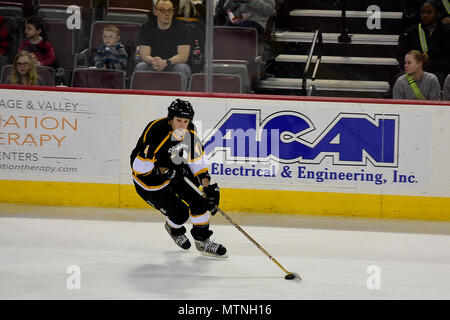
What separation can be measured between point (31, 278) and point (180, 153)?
53.6 inches

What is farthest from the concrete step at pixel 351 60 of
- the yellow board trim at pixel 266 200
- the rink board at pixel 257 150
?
the yellow board trim at pixel 266 200

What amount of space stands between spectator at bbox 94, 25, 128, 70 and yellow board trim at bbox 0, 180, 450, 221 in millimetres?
1055

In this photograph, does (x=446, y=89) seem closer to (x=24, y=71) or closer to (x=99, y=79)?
(x=99, y=79)

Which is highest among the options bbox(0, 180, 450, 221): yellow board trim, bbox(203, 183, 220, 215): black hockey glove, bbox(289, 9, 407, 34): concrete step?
bbox(289, 9, 407, 34): concrete step

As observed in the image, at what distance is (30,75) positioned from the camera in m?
7.24

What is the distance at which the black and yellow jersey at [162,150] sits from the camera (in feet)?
18.1

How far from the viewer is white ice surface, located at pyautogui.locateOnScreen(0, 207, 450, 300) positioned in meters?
4.85

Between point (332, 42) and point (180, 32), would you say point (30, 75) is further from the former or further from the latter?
point (332, 42)

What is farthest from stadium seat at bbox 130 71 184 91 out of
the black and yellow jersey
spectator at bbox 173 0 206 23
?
the black and yellow jersey

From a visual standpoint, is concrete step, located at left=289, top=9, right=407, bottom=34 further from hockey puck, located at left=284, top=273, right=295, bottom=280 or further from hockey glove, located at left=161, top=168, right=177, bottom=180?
hockey puck, located at left=284, top=273, right=295, bottom=280

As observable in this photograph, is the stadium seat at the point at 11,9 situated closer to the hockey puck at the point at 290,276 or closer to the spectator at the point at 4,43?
the spectator at the point at 4,43

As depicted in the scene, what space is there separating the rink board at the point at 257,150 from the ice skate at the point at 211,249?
1363 millimetres

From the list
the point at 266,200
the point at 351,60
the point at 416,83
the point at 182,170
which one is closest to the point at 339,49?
the point at 351,60

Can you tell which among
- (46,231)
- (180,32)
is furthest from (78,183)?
(180,32)
